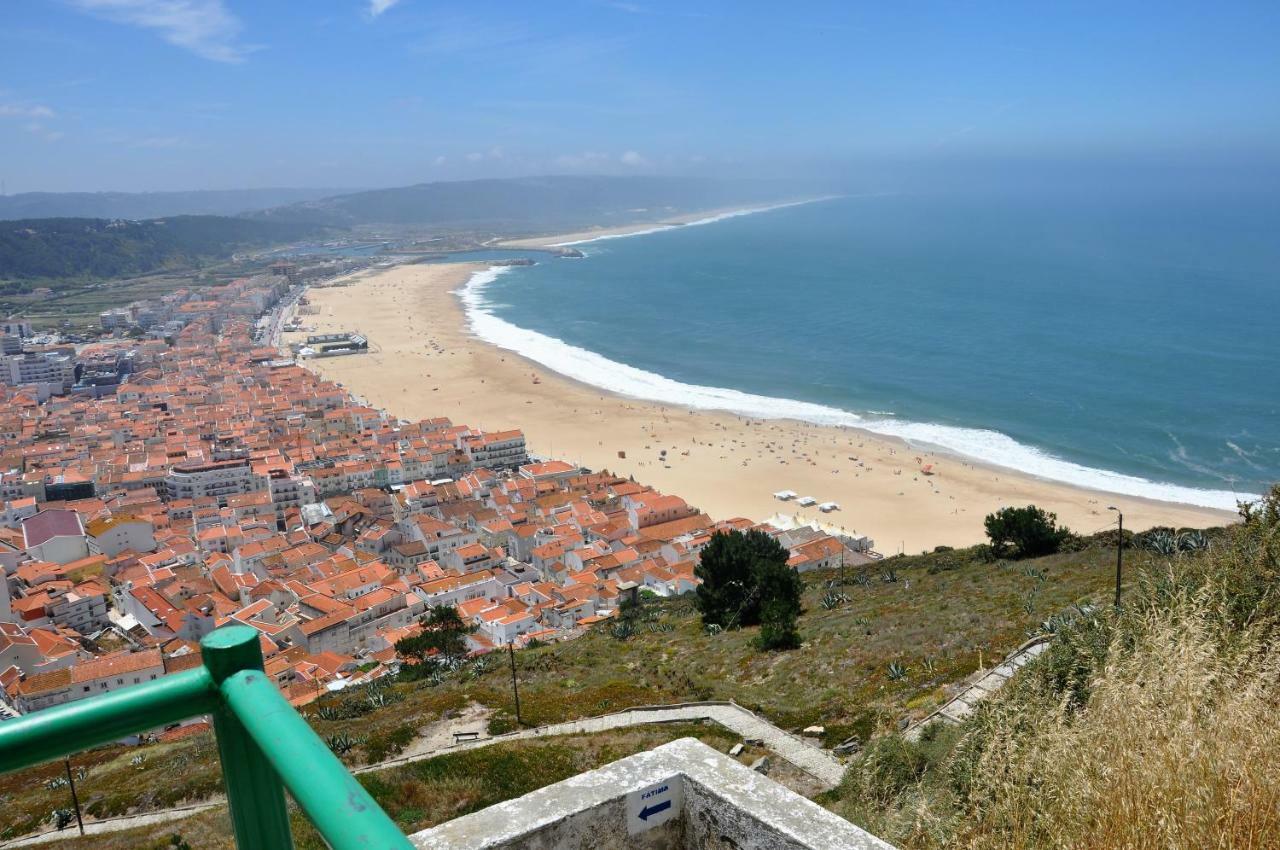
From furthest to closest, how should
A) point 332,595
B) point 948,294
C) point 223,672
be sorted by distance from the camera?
point 948,294, point 332,595, point 223,672

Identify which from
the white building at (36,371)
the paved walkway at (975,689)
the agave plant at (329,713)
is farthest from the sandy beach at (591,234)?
the paved walkway at (975,689)

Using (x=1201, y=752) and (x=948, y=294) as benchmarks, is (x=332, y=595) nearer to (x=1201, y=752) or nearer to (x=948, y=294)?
(x=1201, y=752)

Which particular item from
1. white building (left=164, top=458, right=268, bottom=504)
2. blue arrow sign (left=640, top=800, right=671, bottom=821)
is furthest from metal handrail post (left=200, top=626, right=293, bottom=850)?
white building (left=164, top=458, right=268, bottom=504)

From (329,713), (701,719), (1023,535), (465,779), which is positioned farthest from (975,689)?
(1023,535)

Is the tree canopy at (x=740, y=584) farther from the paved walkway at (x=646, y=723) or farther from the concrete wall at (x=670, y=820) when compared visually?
the concrete wall at (x=670, y=820)

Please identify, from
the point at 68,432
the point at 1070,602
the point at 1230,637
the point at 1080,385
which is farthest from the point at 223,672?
the point at 68,432

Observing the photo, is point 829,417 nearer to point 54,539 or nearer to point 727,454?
point 727,454

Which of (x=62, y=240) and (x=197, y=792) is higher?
(x=62, y=240)
